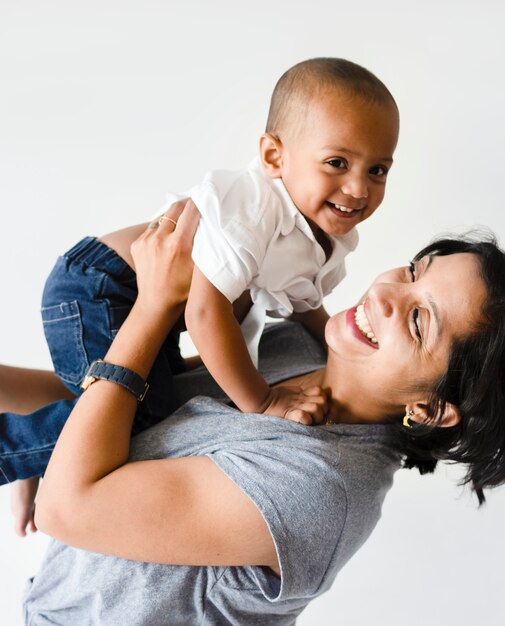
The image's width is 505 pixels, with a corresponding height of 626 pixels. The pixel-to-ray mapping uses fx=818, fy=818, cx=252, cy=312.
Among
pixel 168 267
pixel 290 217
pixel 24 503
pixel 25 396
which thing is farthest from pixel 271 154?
pixel 24 503

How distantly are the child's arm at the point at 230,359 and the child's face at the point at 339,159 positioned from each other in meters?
0.26

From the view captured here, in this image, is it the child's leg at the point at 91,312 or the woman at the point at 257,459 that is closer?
the woman at the point at 257,459

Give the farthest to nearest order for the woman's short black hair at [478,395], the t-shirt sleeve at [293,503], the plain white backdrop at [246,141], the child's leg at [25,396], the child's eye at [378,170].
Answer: the plain white backdrop at [246,141], the child's leg at [25,396], the child's eye at [378,170], the woman's short black hair at [478,395], the t-shirt sleeve at [293,503]

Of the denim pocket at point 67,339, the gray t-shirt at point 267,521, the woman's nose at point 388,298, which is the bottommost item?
the gray t-shirt at point 267,521

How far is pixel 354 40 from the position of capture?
215 cm

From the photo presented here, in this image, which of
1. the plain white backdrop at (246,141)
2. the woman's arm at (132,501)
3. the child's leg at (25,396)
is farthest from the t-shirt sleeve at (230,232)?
the plain white backdrop at (246,141)

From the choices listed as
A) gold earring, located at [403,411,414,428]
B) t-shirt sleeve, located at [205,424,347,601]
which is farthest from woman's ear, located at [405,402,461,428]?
t-shirt sleeve, located at [205,424,347,601]

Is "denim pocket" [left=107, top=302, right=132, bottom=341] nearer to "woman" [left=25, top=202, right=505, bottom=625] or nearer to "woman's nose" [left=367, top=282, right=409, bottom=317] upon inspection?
"woman" [left=25, top=202, right=505, bottom=625]

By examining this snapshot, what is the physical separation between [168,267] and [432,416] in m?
0.57

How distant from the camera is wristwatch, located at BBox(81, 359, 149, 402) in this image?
1.48 m

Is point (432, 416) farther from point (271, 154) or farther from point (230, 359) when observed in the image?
point (271, 154)

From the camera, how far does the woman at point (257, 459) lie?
134 centimetres

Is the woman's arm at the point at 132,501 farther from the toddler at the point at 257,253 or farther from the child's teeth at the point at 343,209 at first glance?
the child's teeth at the point at 343,209

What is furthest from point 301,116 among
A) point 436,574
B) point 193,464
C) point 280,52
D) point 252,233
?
point 436,574
